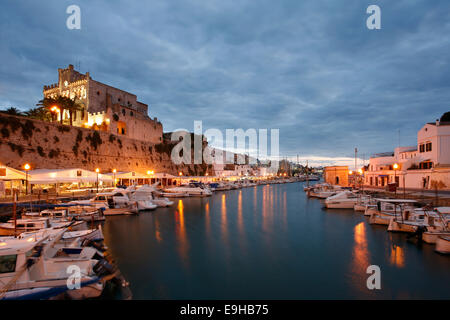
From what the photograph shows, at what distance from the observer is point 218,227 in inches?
688

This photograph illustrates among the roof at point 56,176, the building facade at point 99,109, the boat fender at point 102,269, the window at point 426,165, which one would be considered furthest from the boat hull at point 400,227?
the building facade at point 99,109

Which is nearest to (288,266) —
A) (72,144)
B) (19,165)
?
(19,165)

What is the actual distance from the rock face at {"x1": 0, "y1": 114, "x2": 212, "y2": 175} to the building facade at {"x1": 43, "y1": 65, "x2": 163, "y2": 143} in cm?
248

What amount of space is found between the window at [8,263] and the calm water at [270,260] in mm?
3270

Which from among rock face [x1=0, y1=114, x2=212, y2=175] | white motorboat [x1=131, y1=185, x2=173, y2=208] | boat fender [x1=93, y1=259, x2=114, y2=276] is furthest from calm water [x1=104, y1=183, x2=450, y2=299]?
rock face [x1=0, y1=114, x2=212, y2=175]

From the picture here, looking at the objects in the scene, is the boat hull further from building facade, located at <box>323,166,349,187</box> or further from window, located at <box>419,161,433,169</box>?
building facade, located at <box>323,166,349,187</box>

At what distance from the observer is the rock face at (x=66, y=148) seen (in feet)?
79.9

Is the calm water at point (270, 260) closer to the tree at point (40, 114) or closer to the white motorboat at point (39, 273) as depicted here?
the white motorboat at point (39, 273)

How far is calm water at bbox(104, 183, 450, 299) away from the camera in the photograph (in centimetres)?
804

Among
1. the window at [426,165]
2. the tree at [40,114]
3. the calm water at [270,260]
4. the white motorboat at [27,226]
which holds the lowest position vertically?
the calm water at [270,260]

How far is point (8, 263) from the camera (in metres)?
6.30

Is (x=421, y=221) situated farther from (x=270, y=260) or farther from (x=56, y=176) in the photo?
(x=56, y=176)
